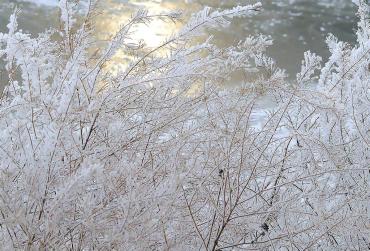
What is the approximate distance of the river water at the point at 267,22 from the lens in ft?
34.6

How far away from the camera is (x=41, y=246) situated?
1477 millimetres

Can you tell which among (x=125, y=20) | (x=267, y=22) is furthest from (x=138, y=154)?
(x=267, y=22)

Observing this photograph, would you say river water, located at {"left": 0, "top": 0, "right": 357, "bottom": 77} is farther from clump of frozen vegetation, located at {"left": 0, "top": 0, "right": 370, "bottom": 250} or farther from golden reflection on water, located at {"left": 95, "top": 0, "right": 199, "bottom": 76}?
clump of frozen vegetation, located at {"left": 0, "top": 0, "right": 370, "bottom": 250}

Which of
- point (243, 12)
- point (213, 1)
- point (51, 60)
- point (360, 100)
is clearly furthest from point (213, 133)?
point (213, 1)

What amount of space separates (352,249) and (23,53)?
1.63 m

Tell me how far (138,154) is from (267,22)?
1139 cm

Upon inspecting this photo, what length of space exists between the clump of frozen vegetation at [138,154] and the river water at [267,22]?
7006 millimetres

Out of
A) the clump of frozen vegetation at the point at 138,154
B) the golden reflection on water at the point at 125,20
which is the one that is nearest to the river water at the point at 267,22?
the golden reflection on water at the point at 125,20

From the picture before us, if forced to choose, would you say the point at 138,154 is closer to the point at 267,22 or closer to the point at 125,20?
the point at 125,20

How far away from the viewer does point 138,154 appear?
1.98 metres

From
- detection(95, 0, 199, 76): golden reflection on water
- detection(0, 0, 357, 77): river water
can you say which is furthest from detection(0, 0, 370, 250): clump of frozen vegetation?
detection(0, 0, 357, 77): river water

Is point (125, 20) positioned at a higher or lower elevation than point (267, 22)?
higher

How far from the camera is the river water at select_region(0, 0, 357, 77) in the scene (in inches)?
415

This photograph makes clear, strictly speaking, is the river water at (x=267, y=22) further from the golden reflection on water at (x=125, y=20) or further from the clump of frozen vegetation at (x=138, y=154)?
the clump of frozen vegetation at (x=138, y=154)
